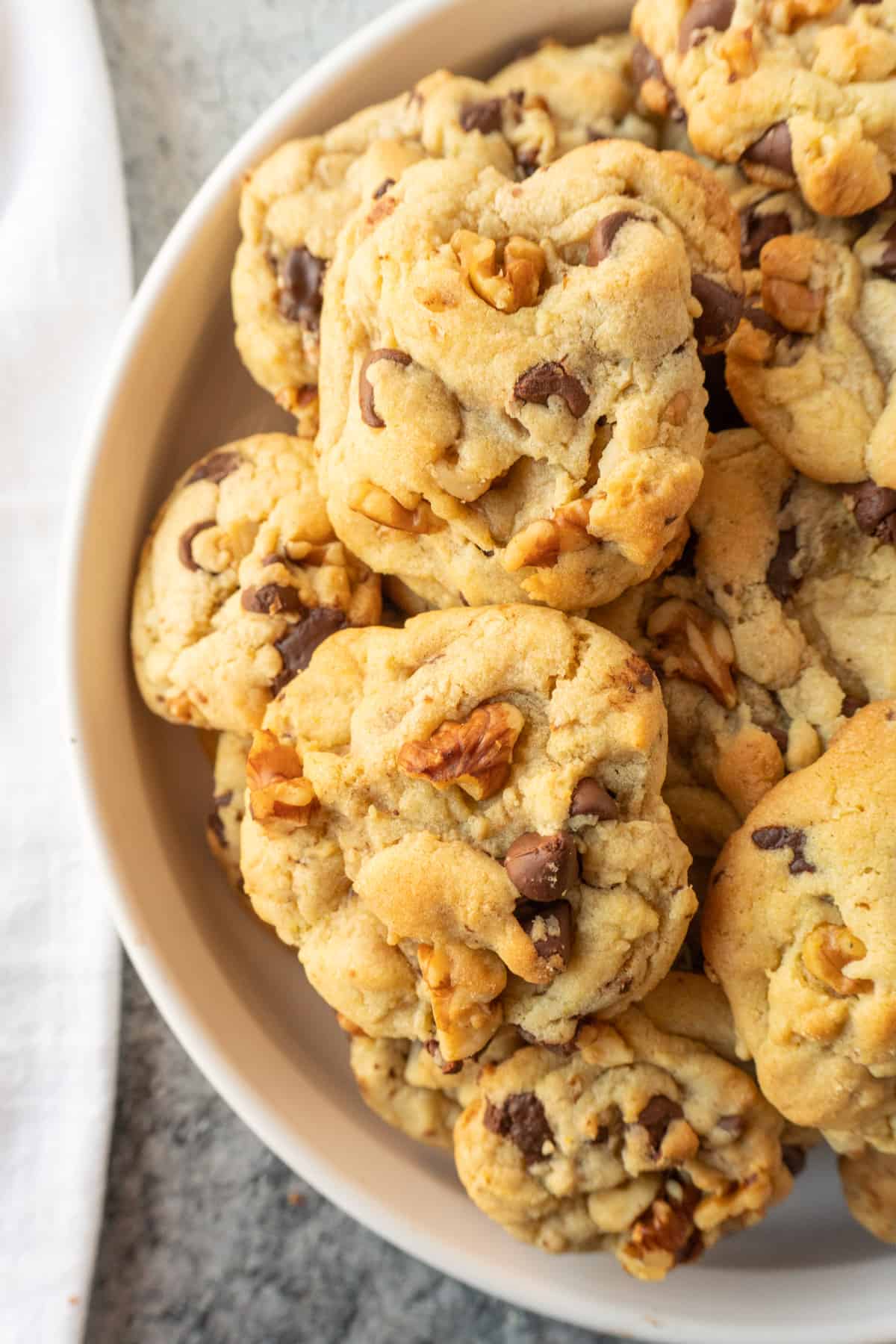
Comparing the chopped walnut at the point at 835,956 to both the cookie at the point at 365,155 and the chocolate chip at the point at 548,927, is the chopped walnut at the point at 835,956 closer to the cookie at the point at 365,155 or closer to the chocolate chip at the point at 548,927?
the chocolate chip at the point at 548,927

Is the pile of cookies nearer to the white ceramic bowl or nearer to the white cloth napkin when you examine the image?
the white ceramic bowl

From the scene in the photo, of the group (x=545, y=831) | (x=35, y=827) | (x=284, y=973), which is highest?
(x=545, y=831)

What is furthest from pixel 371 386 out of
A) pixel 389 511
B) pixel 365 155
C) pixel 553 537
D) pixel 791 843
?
pixel 791 843

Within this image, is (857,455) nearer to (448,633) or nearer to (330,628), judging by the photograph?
(448,633)

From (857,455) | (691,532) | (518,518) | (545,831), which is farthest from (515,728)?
(857,455)

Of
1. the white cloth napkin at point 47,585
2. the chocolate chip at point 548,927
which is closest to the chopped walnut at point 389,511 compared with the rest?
the chocolate chip at point 548,927

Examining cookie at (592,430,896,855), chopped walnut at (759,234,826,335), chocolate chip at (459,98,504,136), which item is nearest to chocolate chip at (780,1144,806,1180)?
cookie at (592,430,896,855)

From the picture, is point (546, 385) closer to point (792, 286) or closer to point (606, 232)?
point (606, 232)

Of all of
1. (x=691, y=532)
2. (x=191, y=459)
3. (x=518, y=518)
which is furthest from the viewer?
(x=191, y=459)
